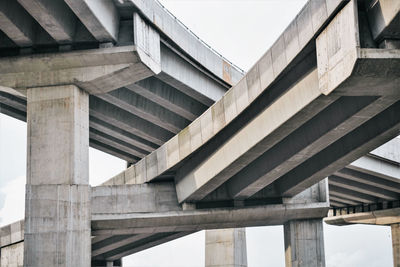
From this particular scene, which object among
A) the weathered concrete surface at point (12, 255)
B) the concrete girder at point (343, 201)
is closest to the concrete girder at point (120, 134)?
the weathered concrete surface at point (12, 255)

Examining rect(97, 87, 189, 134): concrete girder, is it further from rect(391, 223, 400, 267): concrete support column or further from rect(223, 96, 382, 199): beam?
rect(391, 223, 400, 267): concrete support column

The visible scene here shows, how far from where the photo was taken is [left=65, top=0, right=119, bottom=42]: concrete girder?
19531mm

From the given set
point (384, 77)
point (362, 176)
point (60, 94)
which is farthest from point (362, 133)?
point (362, 176)

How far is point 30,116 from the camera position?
71.1 feet

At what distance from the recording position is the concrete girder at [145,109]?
26.2 meters

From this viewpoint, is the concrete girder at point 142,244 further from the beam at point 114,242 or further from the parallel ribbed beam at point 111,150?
the parallel ribbed beam at point 111,150

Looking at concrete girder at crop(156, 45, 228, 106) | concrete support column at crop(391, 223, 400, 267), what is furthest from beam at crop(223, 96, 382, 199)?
concrete support column at crop(391, 223, 400, 267)

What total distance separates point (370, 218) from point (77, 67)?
89.0 feet

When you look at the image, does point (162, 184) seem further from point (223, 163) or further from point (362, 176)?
point (362, 176)

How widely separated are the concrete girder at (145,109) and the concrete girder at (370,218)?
644 inches

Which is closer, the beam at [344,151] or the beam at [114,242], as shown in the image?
the beam at [344,151]

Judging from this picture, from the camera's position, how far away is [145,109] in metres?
28.2

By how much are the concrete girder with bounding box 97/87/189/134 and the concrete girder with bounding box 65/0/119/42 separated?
14.2ft

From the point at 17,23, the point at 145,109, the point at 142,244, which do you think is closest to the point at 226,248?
the point at 142,244
